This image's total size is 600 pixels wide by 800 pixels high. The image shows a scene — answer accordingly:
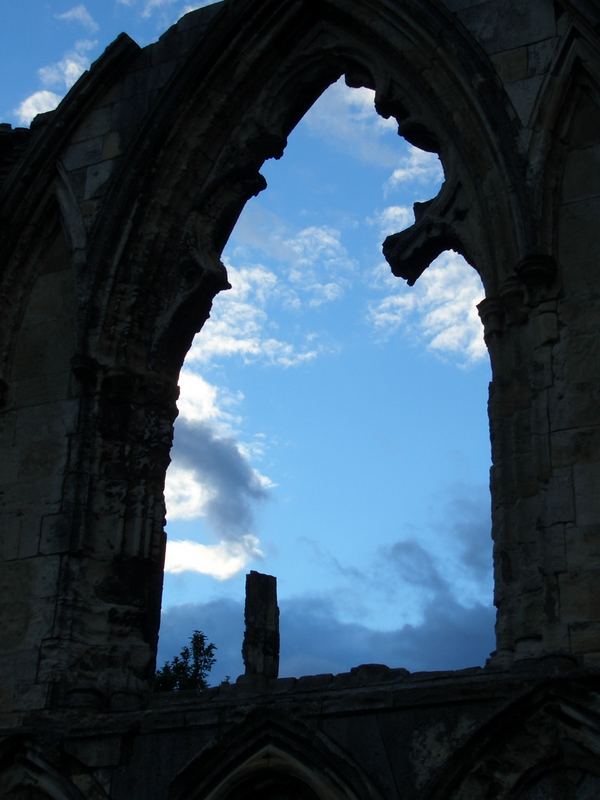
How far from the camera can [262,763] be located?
8.05m

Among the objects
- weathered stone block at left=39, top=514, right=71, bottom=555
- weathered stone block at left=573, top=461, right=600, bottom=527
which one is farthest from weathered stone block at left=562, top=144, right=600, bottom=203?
weathered stone block at left=39, top=514, right=71, bottom=555

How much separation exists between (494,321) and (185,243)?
266 centimetres

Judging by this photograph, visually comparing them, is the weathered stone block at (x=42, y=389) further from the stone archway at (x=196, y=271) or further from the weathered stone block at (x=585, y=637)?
the weathered stone block at (x=585, y=637)

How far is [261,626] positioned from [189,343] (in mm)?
2428

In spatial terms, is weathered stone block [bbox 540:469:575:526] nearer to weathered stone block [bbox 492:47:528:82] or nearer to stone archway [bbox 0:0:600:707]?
stone archway [bbox 0:0:600:707]

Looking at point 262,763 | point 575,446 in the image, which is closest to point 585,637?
point 575,446

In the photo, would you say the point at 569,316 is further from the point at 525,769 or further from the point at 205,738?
the point at 205,738

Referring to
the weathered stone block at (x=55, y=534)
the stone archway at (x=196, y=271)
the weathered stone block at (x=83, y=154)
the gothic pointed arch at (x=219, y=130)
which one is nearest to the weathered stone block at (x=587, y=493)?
the stone archway at (x=196, y=271)

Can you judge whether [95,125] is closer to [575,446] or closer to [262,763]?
[575,446]

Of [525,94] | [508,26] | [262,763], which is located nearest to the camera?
[262,763]

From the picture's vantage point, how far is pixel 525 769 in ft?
24.1

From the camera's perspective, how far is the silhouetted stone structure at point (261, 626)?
855 cm

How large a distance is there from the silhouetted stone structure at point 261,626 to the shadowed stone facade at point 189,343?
211 mm

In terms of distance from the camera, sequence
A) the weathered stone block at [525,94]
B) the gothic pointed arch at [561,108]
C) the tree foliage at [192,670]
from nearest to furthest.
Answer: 1. the gothic pointed arch at [561,108]
2. the weathered stone block at [525,94]
3. the tree foliage at [192,670]
